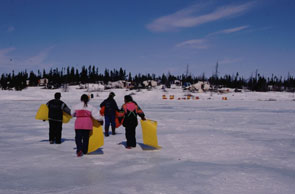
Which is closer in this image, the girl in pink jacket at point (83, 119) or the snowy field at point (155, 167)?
the snowy field at point (155, 167)

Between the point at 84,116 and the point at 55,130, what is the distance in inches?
87.9

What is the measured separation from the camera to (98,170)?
5840 mm

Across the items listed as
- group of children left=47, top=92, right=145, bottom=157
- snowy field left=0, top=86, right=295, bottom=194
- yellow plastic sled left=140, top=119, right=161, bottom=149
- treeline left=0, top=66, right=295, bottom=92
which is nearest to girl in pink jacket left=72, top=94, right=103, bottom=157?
group of children left=47, top=92, right=145, bottom=157

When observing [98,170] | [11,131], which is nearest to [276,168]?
[98,170]

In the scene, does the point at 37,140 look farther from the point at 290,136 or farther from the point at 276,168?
the point at 290,136

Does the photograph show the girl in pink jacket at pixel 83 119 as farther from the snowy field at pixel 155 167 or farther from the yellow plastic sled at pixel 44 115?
the yellow plastic sled at pixel 44 115

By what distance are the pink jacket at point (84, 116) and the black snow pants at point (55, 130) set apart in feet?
5.78

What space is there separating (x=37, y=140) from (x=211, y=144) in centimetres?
607

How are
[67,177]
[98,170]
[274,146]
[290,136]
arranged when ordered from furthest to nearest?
[290,136] < [274,146] < [98,170] < [67,177]

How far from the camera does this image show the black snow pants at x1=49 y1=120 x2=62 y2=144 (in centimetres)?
850

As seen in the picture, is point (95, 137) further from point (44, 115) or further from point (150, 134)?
point (44, 115)

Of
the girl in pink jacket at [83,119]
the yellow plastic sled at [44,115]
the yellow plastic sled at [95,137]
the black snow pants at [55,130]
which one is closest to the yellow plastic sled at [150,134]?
the yellow plastic sled at [95,137]

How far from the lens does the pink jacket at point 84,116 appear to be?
23.0 ft

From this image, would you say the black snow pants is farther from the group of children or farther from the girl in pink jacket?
the girl in pink jacket
